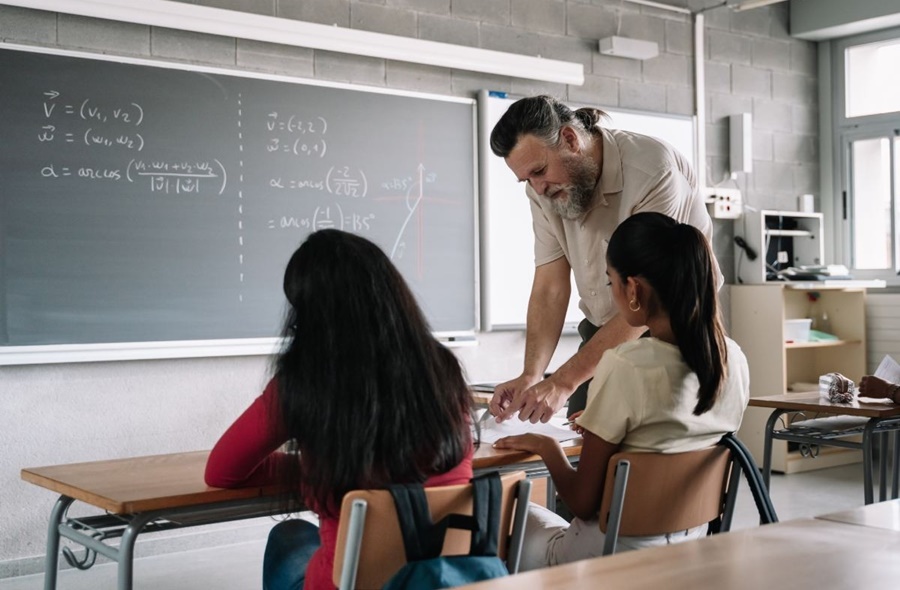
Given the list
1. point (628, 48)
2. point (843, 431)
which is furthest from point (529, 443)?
point (628, 48)

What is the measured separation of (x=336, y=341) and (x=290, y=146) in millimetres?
2737

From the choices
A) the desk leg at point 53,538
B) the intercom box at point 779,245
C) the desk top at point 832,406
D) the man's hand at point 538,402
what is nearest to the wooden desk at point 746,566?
the man's hand at point 538,402

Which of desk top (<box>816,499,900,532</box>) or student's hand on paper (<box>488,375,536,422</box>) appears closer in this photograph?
desk top (<box>816,499,900,532</box>)

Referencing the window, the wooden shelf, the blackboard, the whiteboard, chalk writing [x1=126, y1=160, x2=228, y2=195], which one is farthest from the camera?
the window

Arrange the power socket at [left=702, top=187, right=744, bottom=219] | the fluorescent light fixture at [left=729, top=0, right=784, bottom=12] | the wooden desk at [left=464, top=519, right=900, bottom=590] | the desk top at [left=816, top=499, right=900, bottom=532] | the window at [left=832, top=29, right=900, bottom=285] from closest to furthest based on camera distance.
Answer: the wooden desk at [left=464, top=519, right=900, bottom=590] < the desk top at [left=816, top=499, right=900, bottom=532] < the fluorescent light fixture at [left=729, top=0, right=784, bottom=12] < the power socket at [left=702, top=187, right=744, bottom=219] < the window at [left=832, top=29, right=900, bottom=285]

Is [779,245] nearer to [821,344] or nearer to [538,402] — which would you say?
[821,344]

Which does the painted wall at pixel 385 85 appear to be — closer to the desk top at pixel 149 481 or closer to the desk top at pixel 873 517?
the desk top at pixel 149 481

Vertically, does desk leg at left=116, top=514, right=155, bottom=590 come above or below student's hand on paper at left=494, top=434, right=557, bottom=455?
below

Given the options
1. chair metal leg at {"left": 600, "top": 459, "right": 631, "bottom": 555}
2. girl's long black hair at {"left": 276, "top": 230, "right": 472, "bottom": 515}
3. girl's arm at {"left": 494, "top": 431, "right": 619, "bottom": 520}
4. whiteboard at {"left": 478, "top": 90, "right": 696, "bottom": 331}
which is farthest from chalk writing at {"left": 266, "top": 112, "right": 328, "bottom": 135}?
chair metal leg at {"left": 600, "top": 459, "right": 631, "bottom": 555}

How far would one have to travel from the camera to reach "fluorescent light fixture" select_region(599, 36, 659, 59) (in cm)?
520

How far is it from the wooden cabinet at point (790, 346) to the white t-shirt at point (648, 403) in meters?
3.75

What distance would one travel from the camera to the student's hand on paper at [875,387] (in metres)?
3.39

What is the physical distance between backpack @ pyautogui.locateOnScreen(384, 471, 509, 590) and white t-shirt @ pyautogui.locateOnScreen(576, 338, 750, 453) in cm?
49

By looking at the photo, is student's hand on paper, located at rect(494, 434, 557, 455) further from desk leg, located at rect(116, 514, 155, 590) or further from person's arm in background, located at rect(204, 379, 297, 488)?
desk leg, located at rect(116, 514, 155, 590)
